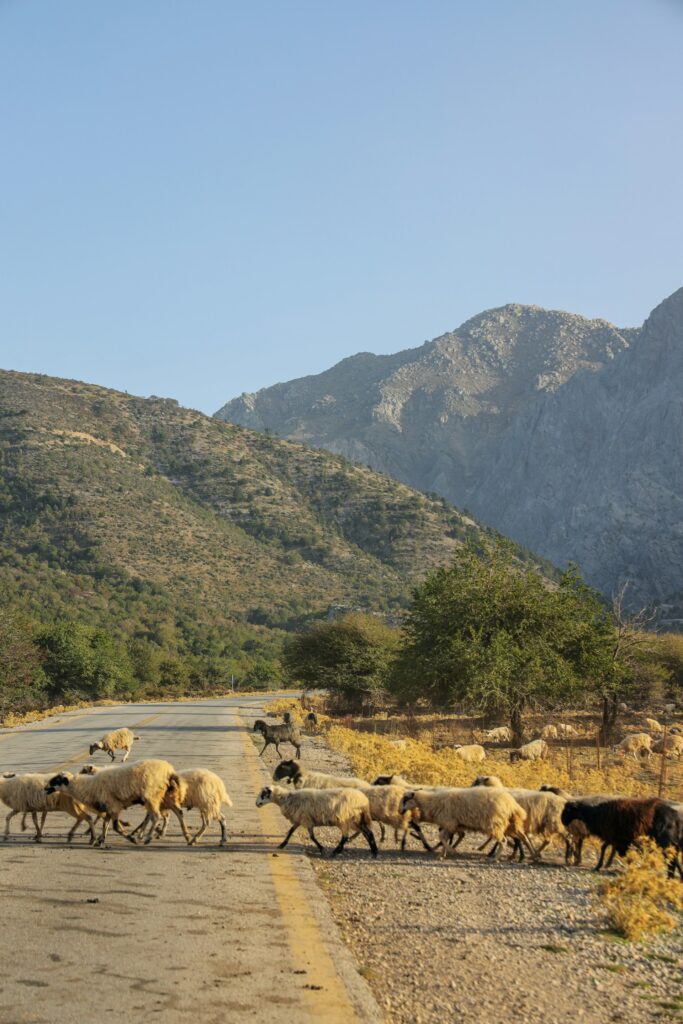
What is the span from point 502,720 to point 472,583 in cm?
1217

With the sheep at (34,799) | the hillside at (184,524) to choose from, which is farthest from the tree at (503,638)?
the hillside at (184,524)

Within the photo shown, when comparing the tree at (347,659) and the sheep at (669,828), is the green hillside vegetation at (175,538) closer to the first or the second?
the tree at (347,659)

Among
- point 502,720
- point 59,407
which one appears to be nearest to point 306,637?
point 502,720

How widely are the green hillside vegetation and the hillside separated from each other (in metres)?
0.23

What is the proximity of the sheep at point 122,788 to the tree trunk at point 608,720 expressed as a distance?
96.0 ft

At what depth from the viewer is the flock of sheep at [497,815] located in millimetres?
11336

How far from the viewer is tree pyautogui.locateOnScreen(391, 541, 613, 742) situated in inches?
1320

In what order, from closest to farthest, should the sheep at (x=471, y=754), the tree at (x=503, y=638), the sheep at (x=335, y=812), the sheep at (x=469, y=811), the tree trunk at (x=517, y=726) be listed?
the sheep at (x=469, y=811) < the sheep at (x=335, y=812) < the sheep at (x=471, y=754) < the tree at (x=503, y=638) < the tree trunk at (x=517, y=726)

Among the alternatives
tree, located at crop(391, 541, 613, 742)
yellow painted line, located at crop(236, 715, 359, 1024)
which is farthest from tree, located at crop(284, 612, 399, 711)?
yellow painted line, located at crop(236, 715, 359, 1024)

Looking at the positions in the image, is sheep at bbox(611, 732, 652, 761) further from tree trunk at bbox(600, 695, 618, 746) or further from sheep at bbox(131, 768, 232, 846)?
sheep at bbox(131, 768, 232, 846)

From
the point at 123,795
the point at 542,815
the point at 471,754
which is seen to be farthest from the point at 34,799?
the point at 471,754

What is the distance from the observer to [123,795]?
12.4 meters

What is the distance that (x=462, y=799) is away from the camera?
1207 cm

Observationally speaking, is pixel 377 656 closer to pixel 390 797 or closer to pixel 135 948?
pixel 390 797
